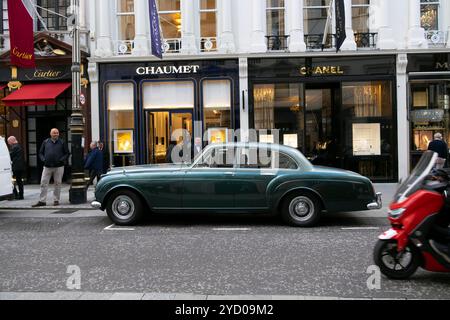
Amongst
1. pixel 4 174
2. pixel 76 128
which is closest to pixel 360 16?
pixel 76 128

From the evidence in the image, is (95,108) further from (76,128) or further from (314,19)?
(314,19)

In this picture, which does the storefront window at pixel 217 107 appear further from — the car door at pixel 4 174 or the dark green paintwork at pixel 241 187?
the dark green paintwork at pixel 241 187

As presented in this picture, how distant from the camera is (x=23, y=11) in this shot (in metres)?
14.0

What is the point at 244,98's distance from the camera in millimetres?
15844

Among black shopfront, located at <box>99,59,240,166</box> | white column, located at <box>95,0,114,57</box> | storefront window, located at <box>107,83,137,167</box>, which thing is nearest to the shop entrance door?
black shopfront, located at <box>99,59,240,166</box>

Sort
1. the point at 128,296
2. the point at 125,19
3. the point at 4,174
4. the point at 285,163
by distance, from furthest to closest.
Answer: the point at 125,19 → the point at 4,174 → the point at 285,163 → the point at 128,296

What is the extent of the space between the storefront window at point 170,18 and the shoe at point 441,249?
1354cm

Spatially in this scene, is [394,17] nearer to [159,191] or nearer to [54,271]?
[159,191]

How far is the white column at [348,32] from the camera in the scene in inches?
618

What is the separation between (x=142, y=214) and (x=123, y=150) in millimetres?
8122

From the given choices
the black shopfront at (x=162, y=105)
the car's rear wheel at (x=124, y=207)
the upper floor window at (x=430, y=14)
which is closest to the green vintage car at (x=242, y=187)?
the car's rear wheel at (x=124, y=207)

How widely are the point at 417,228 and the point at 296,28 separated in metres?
12.3

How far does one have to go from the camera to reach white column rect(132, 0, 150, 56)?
1617cm

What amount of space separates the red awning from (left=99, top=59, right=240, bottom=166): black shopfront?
1.57 metres
